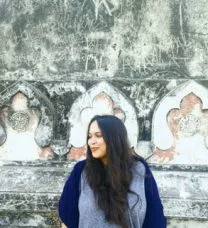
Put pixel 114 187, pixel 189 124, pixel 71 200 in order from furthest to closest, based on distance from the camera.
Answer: pixel 189 124 → pixel 71 200 → pixel 114 187

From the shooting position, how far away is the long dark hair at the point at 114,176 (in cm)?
263

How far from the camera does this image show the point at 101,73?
410cm

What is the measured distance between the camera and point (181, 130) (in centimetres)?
404

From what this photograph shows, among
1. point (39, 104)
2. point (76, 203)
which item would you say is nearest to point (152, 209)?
point (76, 203)

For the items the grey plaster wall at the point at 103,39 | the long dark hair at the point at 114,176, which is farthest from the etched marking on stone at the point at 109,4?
the long dark hair at the point at 114,176

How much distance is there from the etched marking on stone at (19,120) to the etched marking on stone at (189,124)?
1.32 meters

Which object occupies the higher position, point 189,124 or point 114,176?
point 189,124

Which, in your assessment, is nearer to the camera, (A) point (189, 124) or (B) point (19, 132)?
(A) point (189, 124)

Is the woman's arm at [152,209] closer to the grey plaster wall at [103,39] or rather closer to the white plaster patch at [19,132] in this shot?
the grey plaster wall at [103,39]

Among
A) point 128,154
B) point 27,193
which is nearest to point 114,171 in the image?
point 128,154

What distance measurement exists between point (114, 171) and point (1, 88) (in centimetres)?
186

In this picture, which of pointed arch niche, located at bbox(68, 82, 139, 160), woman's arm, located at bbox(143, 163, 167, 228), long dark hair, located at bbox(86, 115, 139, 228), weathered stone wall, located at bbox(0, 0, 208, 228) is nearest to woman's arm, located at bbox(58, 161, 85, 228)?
long dark hair, located at bbox(86, 115, 139, 228)

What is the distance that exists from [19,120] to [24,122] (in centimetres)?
5

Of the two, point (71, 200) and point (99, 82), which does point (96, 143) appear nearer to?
point (71, 200)
